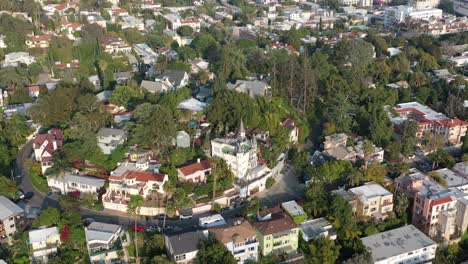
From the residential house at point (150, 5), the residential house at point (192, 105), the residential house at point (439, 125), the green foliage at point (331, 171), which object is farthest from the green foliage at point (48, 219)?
the residential house at point (150, 5)

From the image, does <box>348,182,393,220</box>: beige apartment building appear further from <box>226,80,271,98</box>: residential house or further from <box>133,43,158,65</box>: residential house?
<box>133,43,158,65</box>: residential house

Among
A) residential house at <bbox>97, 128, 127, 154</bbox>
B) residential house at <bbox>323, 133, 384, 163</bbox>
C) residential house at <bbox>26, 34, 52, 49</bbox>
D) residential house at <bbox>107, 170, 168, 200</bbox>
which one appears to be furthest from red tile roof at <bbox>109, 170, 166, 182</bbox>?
residential house at <bbox>26, 34, 52, 49</bbox>

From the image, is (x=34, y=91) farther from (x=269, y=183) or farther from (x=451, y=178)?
(x=451, y=178)

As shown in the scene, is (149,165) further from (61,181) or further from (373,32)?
(373,32)

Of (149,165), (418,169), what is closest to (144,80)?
(149,165)

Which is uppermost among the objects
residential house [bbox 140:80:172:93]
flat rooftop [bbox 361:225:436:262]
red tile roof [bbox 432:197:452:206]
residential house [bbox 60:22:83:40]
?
residential house [bbox 60:22:83:40]

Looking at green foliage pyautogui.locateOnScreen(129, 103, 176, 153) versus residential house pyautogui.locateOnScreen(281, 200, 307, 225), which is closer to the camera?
residential house pyautogui.locateOnScreen(281, 200, 307, 225)

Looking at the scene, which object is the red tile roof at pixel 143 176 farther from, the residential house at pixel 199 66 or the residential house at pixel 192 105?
the residential house at pixel 199 66
